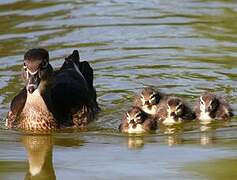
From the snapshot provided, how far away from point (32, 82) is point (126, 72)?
2.20m

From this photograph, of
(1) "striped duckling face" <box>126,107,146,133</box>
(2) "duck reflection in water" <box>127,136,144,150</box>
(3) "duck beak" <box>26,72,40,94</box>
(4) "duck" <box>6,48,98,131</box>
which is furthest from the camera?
(4) "duck" <box>6,48,98,131</box>

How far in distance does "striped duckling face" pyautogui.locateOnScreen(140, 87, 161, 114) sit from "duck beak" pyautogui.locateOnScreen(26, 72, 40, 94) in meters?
1.05

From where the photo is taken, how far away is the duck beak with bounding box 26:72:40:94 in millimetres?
7891

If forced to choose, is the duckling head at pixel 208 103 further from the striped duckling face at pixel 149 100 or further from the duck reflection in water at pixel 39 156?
the duck reflection in water at pixel 39 156

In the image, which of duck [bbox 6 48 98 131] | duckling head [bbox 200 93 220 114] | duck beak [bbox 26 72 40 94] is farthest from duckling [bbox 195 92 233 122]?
duck beak [bbox 26 72 40 94]

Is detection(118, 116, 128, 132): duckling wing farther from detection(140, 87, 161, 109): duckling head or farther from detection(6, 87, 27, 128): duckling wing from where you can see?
detection(6, 87, 27, 128): duckling wing

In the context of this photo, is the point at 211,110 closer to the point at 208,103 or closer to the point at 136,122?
the point at 208,103

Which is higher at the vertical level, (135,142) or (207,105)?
(207,105)

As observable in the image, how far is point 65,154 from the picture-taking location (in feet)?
24.3

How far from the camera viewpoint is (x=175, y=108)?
830 cm

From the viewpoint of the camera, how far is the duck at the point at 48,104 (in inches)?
323

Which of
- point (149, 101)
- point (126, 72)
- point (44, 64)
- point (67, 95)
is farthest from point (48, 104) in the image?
point (126, 72)

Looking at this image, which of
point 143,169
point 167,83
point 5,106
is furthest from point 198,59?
point 143,169

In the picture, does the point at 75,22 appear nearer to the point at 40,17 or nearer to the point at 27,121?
the point at 40,17
